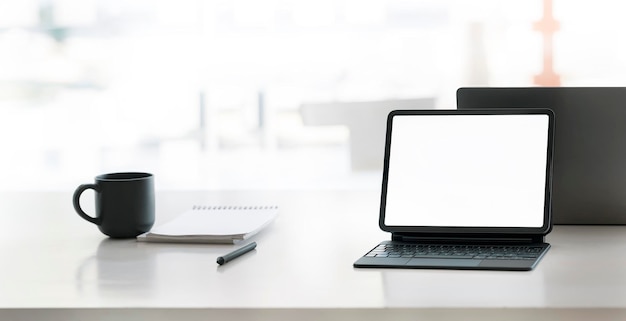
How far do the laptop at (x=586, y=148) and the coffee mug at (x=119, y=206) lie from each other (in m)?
0.59

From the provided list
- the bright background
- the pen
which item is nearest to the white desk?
the pen

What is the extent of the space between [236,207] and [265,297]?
57 centimetres

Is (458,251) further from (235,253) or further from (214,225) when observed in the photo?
(214,225)

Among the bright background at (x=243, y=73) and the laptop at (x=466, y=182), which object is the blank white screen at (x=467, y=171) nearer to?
the laptop at (x=466, y=182)

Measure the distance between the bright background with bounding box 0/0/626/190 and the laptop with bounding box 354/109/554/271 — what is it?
116 inches

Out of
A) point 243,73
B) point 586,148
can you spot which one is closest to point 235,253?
point 586,148

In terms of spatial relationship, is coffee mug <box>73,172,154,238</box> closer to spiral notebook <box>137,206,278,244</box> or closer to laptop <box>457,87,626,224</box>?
spiral notebook <box>137,206,278,244</box>

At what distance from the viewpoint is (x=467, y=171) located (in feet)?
4.29

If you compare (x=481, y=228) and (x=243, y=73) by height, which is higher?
(x=243, y=73)

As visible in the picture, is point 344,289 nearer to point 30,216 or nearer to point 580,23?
point 30,216

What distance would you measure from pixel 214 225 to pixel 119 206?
155 mm

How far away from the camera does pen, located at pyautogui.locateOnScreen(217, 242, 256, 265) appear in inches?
46.6

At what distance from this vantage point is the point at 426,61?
440 centimetres

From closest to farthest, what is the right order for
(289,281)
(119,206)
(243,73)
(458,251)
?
(289,281) → (458,251) → (119,206) → (243,73)
